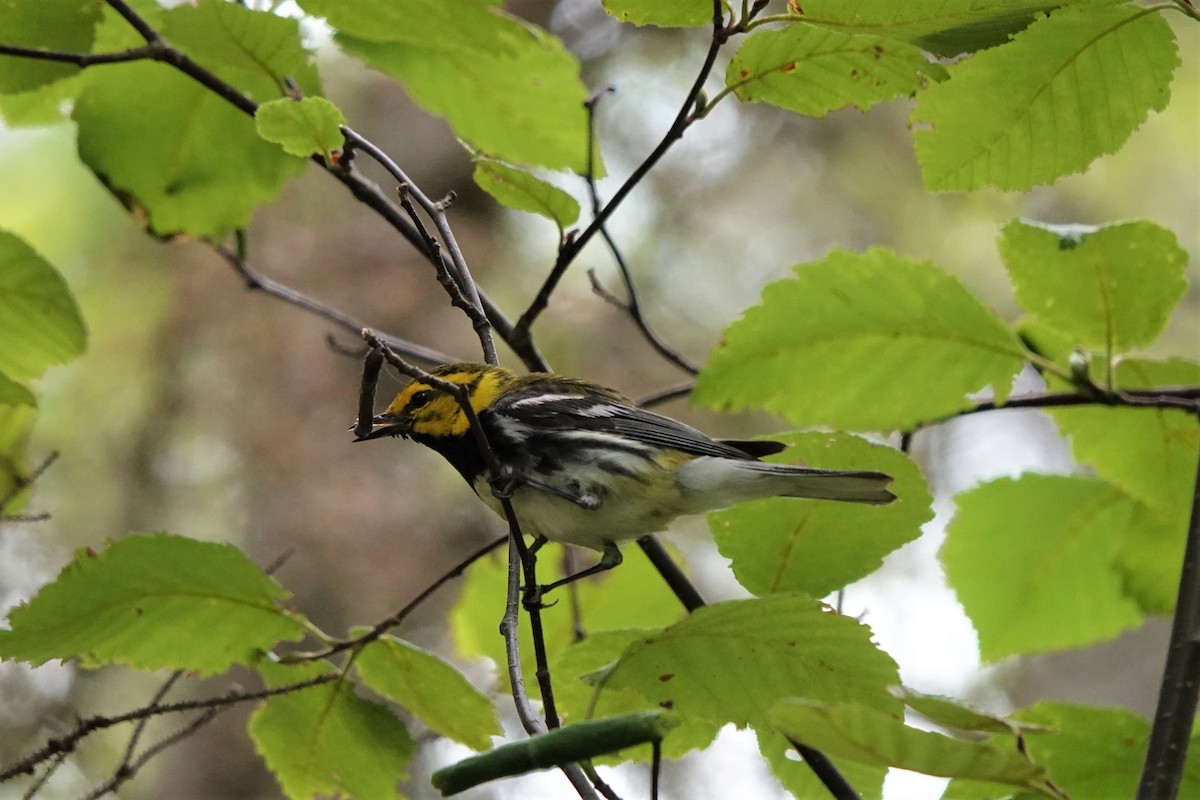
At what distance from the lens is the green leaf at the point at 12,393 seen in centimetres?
155

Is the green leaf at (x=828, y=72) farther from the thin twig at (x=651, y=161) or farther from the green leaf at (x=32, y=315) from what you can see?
the green leaf at (x=32, y=315)

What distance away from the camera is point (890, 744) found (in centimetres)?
105

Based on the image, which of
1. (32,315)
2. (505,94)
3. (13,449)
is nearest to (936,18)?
(505,94)

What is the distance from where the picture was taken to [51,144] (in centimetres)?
657

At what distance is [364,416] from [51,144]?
6186 mm

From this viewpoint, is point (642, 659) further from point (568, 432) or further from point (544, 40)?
point (544, 40)

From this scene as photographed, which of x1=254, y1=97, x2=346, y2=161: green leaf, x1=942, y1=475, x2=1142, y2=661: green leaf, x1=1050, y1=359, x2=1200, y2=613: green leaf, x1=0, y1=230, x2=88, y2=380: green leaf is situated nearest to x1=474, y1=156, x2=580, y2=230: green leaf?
x1=254, y1=97, x2=346, y2=161: green leaf

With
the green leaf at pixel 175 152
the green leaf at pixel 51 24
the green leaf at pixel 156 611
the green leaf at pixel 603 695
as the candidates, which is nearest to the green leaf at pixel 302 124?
the green leaf at pixel 51 24

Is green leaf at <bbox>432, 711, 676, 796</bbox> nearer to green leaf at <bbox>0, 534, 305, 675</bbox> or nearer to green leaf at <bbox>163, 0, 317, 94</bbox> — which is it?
green leaf at <bbox>0, 534, 305, 675</bbox>

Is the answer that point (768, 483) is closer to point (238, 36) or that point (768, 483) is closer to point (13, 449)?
point (238, 36)

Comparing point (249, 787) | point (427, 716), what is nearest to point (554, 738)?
point (427, 716)

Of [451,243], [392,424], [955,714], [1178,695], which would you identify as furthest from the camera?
[392,424]

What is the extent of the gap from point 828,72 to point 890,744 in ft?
3.03

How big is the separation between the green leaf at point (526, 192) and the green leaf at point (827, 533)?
1.53 feet
